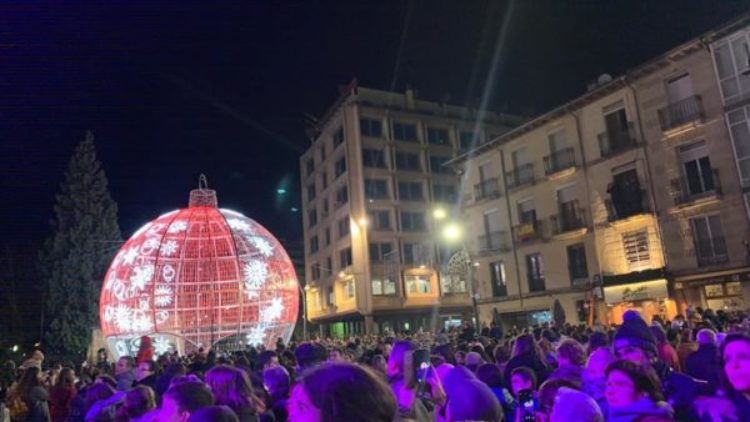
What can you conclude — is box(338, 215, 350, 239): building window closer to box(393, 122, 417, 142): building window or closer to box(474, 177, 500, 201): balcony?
box(393, 122, 417, 142): building window

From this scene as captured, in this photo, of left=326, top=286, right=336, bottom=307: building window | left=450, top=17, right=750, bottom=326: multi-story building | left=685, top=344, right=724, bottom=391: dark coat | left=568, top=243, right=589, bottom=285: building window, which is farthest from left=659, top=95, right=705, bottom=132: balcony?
left=326, top=286, right=336, bottom=307: building window

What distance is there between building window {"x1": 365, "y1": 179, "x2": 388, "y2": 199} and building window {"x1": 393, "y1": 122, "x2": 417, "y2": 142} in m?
4.30

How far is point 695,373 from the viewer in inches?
202

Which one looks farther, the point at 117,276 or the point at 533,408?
the point at 117,276

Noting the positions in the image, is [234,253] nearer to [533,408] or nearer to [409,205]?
[533,408]

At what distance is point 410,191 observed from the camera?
44938 millimetres

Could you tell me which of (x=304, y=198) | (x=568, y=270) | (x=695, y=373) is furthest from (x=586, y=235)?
(x=304, y=198)

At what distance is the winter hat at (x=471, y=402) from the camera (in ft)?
13.0

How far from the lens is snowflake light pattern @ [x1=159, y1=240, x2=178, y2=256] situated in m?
16.2

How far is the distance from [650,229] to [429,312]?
21.2 metres

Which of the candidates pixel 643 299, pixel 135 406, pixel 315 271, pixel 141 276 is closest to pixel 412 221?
pixel 315 271

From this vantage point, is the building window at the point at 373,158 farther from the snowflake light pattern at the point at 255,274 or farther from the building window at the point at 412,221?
the snowflake light pattern at the point at 255,274

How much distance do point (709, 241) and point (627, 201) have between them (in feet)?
13.3

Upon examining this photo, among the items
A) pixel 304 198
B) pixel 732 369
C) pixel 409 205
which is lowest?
pixel 732 369
